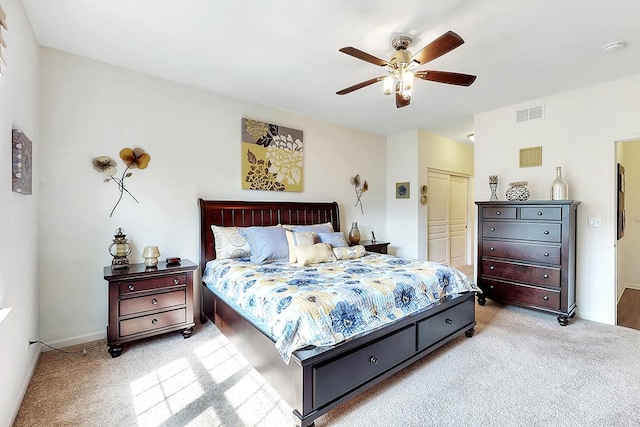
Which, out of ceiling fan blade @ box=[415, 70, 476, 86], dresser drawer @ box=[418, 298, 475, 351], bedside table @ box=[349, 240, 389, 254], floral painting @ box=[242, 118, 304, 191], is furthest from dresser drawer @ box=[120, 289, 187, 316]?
ceiling fan blade @ box=[415, 70, 476, 86]

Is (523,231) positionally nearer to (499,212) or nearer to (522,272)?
(499,212)

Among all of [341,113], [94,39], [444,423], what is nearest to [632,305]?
[444,423]

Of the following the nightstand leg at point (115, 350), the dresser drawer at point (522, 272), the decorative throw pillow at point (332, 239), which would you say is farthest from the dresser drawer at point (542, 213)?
the nightstand leg at point (115, 350)

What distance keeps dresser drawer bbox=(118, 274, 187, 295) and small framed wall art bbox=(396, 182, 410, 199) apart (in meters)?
3.92

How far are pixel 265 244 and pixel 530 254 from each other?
10.1 feet

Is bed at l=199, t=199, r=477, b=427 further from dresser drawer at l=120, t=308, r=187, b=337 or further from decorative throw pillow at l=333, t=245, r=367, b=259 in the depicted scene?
dresser drawer at l=120, t=308, r=187, b=337

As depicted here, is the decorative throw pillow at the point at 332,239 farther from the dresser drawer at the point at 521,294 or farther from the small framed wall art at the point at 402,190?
the small framed wall art at the point at 402,190

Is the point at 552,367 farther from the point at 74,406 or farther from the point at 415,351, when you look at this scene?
the point at 74,406

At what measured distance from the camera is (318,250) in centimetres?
321

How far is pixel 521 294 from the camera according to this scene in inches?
138

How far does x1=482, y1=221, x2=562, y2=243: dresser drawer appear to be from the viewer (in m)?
3.28


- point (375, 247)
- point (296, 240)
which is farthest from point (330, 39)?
point (375, 247)

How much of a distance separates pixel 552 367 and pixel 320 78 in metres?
3.39

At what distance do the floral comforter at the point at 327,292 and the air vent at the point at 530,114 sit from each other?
2489 mm
